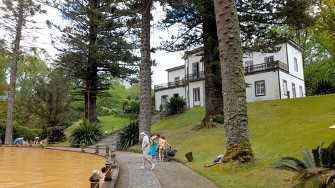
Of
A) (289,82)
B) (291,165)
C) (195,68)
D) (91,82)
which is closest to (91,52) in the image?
(91,82)

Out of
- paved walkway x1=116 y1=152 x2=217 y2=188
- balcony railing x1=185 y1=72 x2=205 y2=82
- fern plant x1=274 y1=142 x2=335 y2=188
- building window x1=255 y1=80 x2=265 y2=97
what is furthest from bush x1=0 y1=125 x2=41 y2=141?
fern plant x1=274 y1=142 x2=335 y2=188

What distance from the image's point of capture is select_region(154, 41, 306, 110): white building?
3403 centimetres

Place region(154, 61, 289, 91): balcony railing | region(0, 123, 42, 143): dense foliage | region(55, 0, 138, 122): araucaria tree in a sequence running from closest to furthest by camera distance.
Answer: region(55, 0, 138, 122): araucaria tree < region(154, 61, 289, 91): balcony railing < region(0, 123, 42, 143): dense foliage

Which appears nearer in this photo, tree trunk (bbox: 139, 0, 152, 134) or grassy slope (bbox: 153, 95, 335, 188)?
grassy slope (bbox: 153, 95, 335, 188)

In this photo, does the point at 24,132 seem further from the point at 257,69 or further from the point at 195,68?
the point at 257,69

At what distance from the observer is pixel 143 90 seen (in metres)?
21.5

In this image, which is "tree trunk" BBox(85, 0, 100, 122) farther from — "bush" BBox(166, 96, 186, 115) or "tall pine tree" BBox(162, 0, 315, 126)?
"tall pine tree" BBox(162, 0, 315, 126)

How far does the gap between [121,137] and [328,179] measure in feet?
60.8

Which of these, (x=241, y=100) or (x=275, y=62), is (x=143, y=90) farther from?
(x=275, y=62)

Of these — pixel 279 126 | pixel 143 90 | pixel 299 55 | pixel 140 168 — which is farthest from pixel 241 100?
pixel 299 55

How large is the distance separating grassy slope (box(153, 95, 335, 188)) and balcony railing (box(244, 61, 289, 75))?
6911 millimetres

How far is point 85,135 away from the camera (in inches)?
1043

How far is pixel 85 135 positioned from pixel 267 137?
1479 cm

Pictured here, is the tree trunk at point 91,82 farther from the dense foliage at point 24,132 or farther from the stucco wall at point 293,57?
the stucco wall at point 293,57
